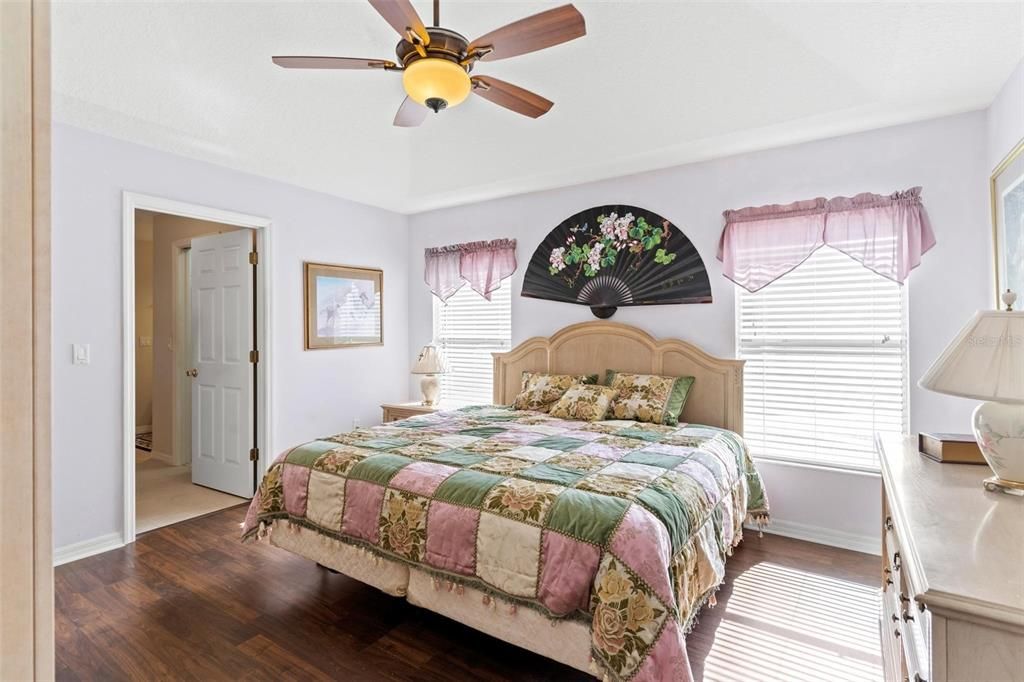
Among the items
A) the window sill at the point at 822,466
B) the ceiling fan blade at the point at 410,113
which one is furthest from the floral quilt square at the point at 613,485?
the ceiling fan blade at the point at 410,113

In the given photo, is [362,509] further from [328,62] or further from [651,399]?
[651,399]

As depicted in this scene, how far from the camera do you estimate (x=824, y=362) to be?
331 cm

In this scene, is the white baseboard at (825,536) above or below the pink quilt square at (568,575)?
below

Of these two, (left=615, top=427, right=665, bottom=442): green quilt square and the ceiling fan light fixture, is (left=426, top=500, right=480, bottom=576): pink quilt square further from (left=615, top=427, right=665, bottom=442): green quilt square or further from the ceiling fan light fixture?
the ceiling fan light fixture

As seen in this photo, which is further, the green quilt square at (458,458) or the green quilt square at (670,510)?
the green quilt square at (458,458)

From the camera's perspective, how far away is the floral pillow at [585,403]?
3.52m

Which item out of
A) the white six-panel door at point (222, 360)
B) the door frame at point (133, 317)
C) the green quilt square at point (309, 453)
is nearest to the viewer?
the green quilt square at point (309, 453)

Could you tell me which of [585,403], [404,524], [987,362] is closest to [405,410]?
[585,403]

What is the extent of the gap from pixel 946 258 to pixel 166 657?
433 cm

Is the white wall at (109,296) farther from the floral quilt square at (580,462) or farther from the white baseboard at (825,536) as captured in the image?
the white baseboard at (825,536)

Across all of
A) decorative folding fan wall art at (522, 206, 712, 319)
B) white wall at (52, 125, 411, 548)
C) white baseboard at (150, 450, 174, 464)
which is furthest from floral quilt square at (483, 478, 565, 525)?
white baseboard at (150, 450, 174, 464)

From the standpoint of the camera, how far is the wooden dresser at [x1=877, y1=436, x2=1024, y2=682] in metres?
0.82

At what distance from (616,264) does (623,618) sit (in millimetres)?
2874

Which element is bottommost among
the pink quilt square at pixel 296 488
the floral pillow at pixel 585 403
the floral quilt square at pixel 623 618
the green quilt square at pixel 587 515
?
the floral quilt square at pixel 623 618
